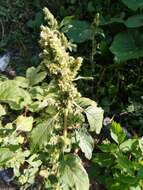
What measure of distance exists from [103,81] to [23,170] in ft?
3.31

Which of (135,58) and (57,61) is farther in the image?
(135,58)

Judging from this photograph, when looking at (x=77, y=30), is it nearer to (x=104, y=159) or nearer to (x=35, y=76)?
(x=35, y=76)

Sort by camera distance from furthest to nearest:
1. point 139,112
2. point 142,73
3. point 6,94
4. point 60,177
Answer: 1. point 142,73
2. point 139,112
3. point 6,94
4. point 60,177

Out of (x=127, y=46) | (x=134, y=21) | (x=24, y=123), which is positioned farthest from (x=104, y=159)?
(x=134, y=21)

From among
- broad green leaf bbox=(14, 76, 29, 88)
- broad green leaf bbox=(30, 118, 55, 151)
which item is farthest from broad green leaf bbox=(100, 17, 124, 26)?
broad green leaf bbox=(30, 118, 55, 151)

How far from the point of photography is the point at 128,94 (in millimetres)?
3805

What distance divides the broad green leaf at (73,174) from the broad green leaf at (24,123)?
1.59 ft

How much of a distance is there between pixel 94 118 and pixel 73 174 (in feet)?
1.16

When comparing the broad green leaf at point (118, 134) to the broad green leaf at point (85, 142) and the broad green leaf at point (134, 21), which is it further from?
the broad green leaf at point (134, 21)

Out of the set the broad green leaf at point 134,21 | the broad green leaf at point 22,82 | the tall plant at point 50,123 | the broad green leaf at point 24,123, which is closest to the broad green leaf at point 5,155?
the tall plant at point 50,123

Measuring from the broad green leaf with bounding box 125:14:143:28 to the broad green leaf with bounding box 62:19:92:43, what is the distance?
327 mm

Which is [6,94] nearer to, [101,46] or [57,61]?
[57,61]

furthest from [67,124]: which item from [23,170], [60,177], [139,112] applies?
[139,112]

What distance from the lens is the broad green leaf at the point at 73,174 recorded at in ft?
9.29
